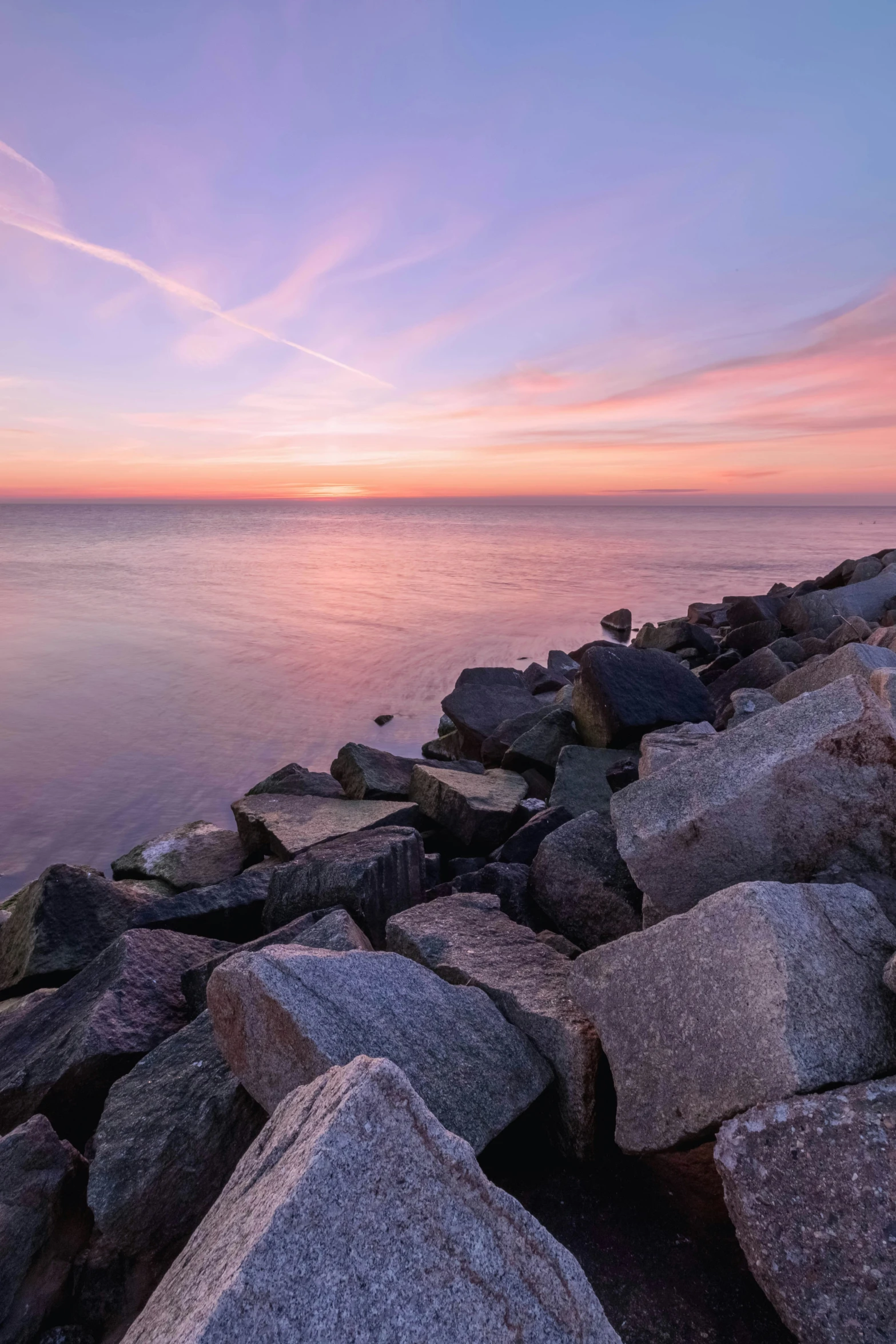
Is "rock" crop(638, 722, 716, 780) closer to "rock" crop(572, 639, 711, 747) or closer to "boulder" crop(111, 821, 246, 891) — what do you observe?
"rock" crop(572, 639, 711, 747)

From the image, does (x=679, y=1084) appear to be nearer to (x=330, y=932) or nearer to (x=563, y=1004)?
(x=563, y=1004)

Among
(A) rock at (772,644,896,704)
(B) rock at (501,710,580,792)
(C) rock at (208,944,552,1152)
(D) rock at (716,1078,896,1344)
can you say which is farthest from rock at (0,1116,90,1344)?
(B) rock at (501,710,580,792)

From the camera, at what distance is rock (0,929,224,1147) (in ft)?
10.2

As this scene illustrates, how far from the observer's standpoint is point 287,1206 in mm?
1548

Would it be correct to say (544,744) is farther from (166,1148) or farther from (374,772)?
(166,1148)

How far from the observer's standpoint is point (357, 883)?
13.7 feet

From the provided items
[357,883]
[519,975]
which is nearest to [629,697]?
[357,883]

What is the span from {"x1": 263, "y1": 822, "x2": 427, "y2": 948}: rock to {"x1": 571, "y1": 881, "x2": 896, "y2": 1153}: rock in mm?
1791

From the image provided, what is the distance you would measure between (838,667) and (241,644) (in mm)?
14785

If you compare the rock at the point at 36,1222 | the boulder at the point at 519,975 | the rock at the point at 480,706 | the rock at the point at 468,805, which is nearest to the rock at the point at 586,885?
the boulder at the point at 519,975

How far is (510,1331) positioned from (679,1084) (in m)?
1.00

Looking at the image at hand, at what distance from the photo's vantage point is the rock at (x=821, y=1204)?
1.84 metres

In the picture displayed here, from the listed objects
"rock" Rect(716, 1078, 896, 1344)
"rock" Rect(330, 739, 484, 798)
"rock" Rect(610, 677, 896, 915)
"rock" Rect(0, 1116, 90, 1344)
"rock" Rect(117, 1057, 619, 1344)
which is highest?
"rock" Rect(610, 677, 896, 915)

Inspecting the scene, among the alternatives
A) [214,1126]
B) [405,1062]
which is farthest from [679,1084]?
[214,1126]
